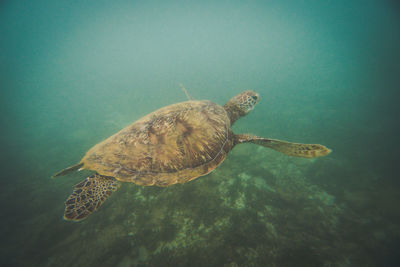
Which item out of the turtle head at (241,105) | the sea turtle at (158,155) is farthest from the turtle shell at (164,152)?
the turtle head at (241,105)

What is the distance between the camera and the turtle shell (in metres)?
2.25

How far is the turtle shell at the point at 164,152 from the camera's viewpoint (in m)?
2.25

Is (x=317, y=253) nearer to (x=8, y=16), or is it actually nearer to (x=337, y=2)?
(x=8, y=16)

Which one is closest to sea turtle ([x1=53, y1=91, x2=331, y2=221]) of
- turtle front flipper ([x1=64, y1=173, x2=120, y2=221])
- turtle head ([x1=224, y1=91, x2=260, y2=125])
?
turtle front flipper ([x1=64, y1=173, x2=120, y2=221])

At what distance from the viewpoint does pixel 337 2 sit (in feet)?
144

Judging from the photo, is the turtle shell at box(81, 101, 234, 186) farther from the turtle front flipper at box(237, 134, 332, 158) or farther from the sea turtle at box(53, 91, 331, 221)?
the turtle front flipper at box(237, 134, 332, 158)

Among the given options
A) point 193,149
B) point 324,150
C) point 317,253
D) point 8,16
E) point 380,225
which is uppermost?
point 8,16

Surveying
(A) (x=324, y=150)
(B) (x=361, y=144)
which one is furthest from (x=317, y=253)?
(B) (x=361, y=144)

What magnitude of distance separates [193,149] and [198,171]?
1.34ft

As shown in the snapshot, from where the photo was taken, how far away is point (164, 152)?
92.6 inches

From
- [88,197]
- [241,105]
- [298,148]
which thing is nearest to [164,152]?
[88,197]

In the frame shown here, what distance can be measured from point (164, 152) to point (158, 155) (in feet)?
0.38

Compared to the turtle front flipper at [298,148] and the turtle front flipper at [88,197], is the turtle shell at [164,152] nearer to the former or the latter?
the turtle front flipper at [88,197]

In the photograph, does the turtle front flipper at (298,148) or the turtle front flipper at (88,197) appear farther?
the turtle front flipper at (298,148)
